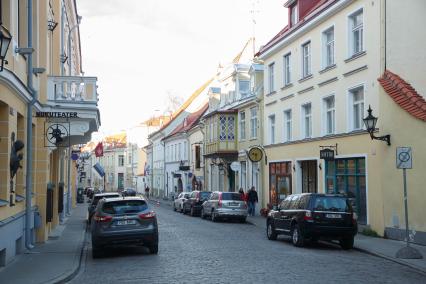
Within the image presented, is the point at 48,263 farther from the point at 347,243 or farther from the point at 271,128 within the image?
the point at 271,128

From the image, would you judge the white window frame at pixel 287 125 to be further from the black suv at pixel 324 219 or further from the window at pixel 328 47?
the black suv at pixel 324 219

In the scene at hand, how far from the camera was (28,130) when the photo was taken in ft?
52.3

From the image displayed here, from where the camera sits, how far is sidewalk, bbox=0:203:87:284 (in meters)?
11.9

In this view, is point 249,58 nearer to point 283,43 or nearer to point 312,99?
point 283,43

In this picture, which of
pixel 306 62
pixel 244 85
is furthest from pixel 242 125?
pixel 306 62

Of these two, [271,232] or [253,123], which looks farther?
[253,123]

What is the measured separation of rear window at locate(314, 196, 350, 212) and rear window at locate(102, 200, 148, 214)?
200 inches

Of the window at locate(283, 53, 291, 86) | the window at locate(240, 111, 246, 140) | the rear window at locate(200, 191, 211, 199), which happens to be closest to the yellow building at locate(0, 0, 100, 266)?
the window at locate(283, 53, 291, 86)

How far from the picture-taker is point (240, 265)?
13.5 m

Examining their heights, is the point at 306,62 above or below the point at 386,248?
above

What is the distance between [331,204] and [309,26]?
11.1 metres

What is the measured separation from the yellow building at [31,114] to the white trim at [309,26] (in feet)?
33.1

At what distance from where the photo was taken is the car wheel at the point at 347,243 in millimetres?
17359

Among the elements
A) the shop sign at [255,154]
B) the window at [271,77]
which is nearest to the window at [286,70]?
the window at [271,77]
